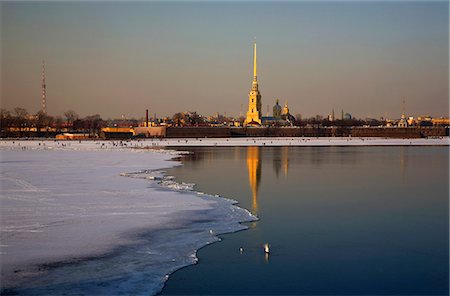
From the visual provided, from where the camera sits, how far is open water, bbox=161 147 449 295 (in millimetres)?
8500

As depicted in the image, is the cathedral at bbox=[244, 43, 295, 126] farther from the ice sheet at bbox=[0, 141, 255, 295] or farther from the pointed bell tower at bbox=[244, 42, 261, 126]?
the ice sheet at bbox=[0, 141, 255, 295]

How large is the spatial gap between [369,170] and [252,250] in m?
18.1

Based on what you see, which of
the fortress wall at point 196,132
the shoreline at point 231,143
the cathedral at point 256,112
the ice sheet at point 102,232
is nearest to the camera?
the ice sheet at point 102,232

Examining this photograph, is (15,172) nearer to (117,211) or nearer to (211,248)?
(117,211)

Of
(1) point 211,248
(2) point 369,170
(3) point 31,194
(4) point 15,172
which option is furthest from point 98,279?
(2) point 369,170

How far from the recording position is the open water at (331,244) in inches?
335

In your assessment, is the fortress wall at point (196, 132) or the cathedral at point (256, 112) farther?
the cathedral at point (256, 112)

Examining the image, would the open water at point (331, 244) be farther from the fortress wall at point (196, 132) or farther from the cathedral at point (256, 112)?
the cathedral at point (256, 112)

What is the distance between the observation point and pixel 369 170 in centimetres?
2723

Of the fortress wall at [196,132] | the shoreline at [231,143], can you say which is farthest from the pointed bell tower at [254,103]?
the shoreline at [231,143]

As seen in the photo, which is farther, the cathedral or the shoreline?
the cathedral

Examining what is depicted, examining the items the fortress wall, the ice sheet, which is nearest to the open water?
the ice sheet

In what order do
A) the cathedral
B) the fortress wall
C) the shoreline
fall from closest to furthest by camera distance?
1. the shoreline
2. the fortress wall
3. the cathedral

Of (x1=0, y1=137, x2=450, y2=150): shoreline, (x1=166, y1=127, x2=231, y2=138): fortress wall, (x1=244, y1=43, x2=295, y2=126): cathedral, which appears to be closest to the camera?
(x1=0, y1=137, x2=450, y2=150): shoreline
